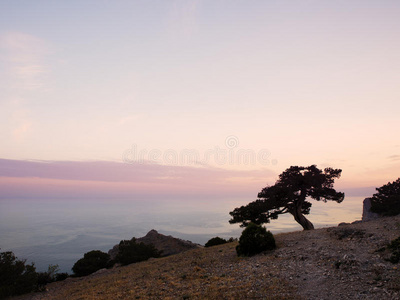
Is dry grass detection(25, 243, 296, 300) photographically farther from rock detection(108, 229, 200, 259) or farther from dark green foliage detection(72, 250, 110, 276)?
rock detection(108, 229, 200, 259)

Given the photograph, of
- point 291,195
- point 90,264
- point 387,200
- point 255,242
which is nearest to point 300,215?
point 291,195

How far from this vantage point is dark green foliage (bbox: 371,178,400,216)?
1464 inches

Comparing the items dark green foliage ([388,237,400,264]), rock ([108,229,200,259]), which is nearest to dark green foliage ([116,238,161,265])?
rock ([108,229,200,259])

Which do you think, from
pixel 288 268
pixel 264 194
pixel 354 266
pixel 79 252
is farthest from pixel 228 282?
pixel 79 252

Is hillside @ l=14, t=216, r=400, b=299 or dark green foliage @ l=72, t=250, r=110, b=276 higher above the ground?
hillside @ l=14, t=216, r=400, b=299

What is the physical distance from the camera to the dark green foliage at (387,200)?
122 ft

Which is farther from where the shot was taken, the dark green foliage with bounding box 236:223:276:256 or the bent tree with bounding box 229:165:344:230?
the bent tree with bounding box 229:165:344:230

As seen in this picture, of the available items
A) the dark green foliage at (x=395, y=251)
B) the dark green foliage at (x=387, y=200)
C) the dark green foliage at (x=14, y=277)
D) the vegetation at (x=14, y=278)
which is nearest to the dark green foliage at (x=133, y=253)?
the vegetation at (x=14, y=278)

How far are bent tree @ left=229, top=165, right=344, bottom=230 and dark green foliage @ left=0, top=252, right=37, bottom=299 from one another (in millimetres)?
25611

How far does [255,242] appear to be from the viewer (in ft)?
75.5

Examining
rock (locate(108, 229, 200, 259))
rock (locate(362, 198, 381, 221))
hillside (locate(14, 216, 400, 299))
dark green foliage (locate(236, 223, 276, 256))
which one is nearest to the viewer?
hillside (locate(14, 216, 400, 299))

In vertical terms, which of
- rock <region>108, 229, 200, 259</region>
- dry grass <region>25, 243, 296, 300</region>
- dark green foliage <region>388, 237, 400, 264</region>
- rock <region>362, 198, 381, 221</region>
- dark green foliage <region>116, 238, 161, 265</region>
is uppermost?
dark green foliage <region>388, 237, 400, 264</region>

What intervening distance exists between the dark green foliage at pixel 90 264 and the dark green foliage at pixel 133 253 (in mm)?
2396

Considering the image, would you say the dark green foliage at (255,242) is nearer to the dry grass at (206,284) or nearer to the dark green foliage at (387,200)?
the dry grass at (206,284)
